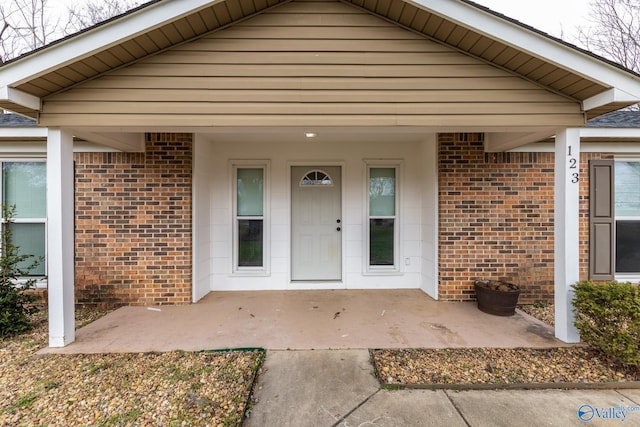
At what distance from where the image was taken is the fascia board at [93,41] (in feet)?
8.66

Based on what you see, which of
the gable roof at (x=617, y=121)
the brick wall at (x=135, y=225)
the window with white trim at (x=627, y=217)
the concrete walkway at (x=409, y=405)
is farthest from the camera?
the window with white trim at (x=627, y=217)

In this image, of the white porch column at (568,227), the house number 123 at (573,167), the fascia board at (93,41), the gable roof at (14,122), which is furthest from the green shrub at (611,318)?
the gable roof at (14,122)

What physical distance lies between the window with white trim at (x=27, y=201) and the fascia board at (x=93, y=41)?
8.47 feet

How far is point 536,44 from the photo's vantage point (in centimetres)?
273

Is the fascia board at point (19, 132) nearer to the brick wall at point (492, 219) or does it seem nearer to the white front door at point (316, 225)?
the white front door at point (316, 225)

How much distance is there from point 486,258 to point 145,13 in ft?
16.9

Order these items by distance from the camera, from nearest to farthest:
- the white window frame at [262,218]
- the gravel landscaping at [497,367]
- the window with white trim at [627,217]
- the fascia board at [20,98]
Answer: the gravel landscaping at [497,367] < the fascia board at [20,98] < the window with white trim at [627,217] < the white window frame at [262,218]

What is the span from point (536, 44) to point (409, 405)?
3.37 meters

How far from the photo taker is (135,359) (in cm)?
287

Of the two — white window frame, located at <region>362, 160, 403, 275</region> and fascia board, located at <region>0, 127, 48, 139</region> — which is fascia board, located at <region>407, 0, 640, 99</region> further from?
fascia board, located at <region>0, 127, 48, 139</region>

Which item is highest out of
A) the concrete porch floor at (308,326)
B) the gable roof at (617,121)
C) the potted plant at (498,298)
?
the gable roof at (617,121)

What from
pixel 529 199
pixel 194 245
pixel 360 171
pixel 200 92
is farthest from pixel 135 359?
pixel 529 199

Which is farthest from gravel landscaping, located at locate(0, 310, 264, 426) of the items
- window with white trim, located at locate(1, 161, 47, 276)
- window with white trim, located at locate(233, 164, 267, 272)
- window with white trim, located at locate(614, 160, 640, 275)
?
window with white trim, located at locate(614, 160, 640, 275)

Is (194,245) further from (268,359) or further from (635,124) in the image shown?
(635,124)
